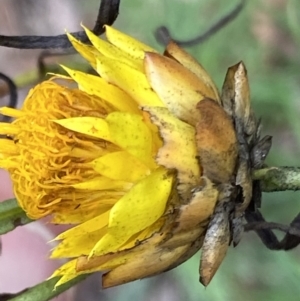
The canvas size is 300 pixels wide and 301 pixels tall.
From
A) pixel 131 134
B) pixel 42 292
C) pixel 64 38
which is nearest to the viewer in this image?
pixel 131 134

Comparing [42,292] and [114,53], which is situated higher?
[114,53]

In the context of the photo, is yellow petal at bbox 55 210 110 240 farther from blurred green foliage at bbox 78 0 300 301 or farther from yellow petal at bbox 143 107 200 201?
blurred green foliage at bbox 78 0 300 301

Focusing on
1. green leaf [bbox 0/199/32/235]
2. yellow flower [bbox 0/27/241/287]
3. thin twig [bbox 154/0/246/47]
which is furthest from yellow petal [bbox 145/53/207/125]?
thin twig [bbox 154/0/246/47]

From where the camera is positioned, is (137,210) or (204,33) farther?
(204,33)

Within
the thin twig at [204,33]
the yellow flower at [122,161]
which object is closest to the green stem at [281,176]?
the yellow flower at [122,161]

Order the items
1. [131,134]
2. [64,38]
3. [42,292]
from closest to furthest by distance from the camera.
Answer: [131,134] < [42,292] < [64,38]

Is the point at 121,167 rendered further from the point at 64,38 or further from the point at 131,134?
the point at 64,38

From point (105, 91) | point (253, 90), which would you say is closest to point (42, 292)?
point (105, 91)

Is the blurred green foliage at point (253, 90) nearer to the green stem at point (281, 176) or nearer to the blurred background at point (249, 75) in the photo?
the blurred background at point (249, 75)
